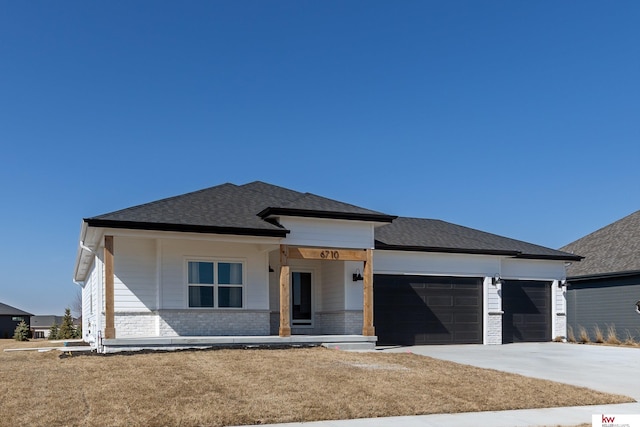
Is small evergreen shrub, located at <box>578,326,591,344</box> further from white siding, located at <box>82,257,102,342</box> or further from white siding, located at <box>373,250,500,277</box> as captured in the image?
white siding, located at <box>82,257,102,342</box>

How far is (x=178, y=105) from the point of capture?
23516 millimetres

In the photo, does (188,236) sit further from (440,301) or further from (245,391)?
(440,301)

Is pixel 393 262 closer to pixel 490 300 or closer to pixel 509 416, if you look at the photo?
pixel 490 300

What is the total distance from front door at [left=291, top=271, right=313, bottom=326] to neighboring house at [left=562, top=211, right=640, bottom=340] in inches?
462

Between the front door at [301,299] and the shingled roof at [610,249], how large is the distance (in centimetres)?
1218

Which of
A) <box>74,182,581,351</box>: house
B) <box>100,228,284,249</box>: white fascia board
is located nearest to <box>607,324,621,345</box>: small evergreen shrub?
<box>74,182,581,351</box>: house

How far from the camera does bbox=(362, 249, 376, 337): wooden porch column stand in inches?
699

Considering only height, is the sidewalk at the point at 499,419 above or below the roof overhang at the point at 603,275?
below

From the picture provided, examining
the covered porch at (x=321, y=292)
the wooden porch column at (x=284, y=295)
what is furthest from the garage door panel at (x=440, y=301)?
the wooden porch column at (x=284, y=295)

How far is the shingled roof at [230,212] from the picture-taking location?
15.6m

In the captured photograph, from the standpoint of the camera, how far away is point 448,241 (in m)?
21.4

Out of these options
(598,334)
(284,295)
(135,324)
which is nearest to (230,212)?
(284,295)

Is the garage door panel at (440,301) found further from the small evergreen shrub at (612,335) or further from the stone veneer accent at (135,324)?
the stone veneer accent at (135,324)

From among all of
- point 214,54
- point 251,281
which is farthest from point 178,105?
point 251,281
